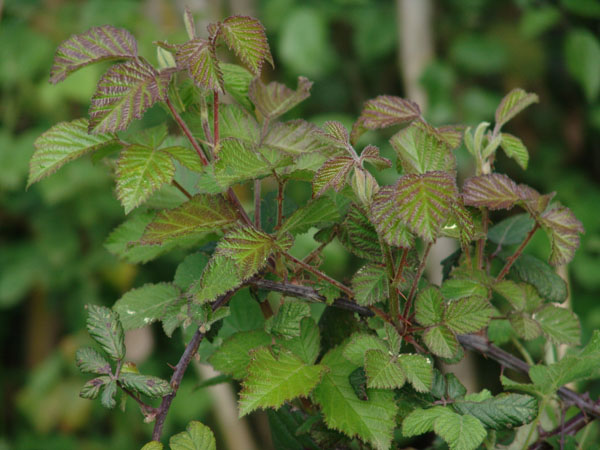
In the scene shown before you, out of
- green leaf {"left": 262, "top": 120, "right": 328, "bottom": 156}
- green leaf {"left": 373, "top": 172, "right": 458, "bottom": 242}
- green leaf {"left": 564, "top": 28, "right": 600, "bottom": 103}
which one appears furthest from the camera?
green leaf {"left": 564, "top": 28, "right": 600, "bottom": 103}

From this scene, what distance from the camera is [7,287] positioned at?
69.2 inches

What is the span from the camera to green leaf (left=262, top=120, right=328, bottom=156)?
0.44 meters

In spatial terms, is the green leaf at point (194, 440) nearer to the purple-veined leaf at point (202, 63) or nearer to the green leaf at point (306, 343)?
the green leaf at point (306, 343)

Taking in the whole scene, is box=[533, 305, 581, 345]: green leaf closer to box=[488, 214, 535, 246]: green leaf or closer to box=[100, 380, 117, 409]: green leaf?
box=[488, 214, 535, 246]: green leaf

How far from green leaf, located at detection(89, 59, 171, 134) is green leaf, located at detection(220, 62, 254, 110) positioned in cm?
7

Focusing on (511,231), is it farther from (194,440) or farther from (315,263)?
(194,440)

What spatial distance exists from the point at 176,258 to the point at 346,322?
1.43 meters

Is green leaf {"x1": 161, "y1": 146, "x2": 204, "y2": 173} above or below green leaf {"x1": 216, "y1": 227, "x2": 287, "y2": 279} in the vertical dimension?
above

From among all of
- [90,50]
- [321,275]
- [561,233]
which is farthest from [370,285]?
[90,50]

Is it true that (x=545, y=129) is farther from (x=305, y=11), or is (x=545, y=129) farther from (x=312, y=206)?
(x=312, y=206)

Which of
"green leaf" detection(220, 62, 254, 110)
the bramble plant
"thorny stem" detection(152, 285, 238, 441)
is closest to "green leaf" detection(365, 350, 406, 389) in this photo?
the bramble plant

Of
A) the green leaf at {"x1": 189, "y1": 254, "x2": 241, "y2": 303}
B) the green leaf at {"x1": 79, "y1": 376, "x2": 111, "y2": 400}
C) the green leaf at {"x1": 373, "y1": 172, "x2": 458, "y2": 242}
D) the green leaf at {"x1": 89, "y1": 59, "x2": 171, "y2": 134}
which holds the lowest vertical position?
the green leaf at {"x1": 79, "y1": 376, "x2": 111, "y2": 400}

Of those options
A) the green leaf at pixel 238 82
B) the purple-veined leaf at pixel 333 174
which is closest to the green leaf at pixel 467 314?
the purple-veined leaf at pixel 333 174

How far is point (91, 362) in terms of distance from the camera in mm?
375
